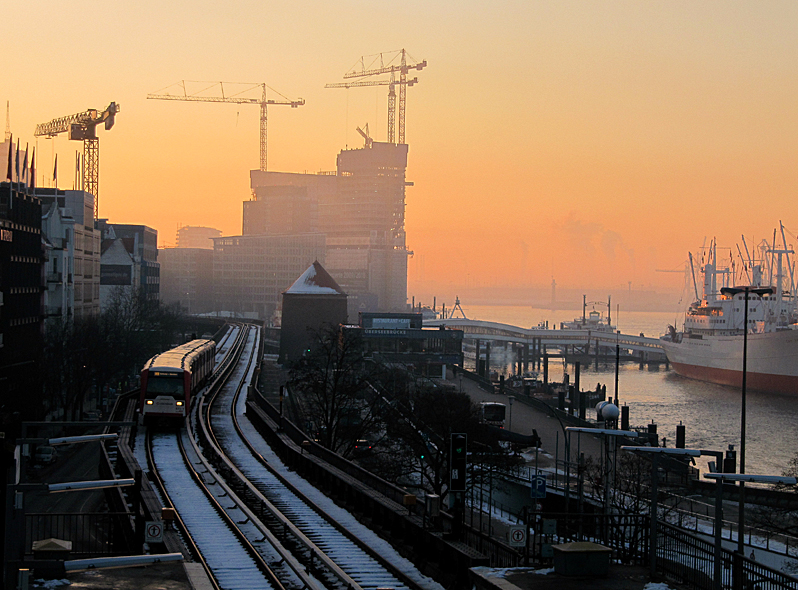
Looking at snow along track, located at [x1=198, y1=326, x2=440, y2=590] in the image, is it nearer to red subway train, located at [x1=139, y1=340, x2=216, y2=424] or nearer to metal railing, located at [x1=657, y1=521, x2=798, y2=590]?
red subway train, located at [x1=139, y1=340, x2=216, y2=424]

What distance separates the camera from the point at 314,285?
108m

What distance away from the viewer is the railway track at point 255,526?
49.6 feet

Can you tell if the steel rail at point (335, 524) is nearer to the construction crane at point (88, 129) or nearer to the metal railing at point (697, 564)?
the metal railing at point (697, 564)

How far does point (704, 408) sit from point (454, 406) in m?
48.0

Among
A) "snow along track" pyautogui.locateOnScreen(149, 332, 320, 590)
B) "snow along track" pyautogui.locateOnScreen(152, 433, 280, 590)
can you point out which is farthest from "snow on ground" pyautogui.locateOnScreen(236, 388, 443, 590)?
"snow along track" pyautogui.locateOnScreen(152, 433, 280, 590)

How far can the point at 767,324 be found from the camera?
124 metres

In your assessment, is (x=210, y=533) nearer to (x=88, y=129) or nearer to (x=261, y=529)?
(x=261, y=529)

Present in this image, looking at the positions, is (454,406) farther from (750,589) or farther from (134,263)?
(134,263)

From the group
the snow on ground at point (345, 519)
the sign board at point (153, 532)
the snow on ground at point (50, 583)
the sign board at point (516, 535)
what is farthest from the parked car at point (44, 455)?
the sign board at point (516, 535)

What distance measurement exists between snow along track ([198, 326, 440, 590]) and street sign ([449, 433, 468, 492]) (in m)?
1.54

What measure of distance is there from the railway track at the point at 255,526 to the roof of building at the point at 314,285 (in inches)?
2904

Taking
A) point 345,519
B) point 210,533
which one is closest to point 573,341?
point 345,519

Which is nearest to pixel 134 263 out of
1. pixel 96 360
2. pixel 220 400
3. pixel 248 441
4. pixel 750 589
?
pixel 96 360

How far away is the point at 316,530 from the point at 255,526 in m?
1.17
